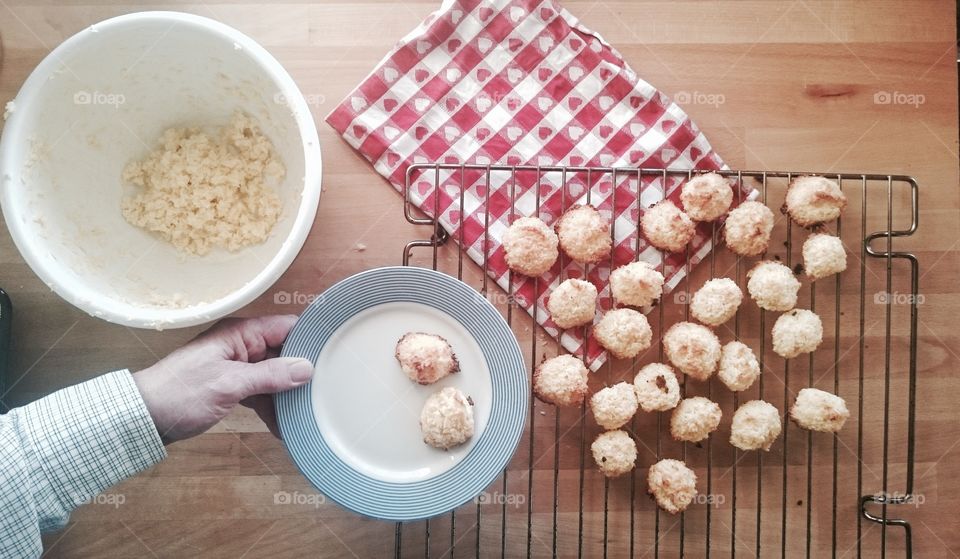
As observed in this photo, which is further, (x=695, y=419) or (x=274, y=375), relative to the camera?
(x=695, y=419)

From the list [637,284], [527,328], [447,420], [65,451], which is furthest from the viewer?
[527,328]

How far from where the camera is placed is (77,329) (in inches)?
55.6

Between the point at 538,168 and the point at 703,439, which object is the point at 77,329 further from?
the point at 703,439

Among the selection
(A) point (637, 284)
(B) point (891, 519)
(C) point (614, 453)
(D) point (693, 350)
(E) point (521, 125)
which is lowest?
(B) point (891, 519)

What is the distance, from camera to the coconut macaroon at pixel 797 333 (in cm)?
137

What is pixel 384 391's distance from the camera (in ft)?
4.23

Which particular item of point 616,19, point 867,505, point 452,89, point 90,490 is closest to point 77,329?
point 90,490

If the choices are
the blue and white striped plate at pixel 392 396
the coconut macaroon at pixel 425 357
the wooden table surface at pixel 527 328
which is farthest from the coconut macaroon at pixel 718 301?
the coconut macaroon at pixel 425 357

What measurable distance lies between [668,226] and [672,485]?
0.49 m

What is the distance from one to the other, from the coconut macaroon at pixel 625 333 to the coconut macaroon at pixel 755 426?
0.24m

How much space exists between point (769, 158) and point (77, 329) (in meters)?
1.45

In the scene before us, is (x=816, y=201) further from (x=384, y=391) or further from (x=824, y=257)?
(x=384, y=391)

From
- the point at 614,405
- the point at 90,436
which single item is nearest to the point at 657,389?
the point at 614,405

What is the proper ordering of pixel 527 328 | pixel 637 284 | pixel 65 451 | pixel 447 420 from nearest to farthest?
pixel 65 451 < pixel 447 420 < pixel 637 284 < pixel 527 328
